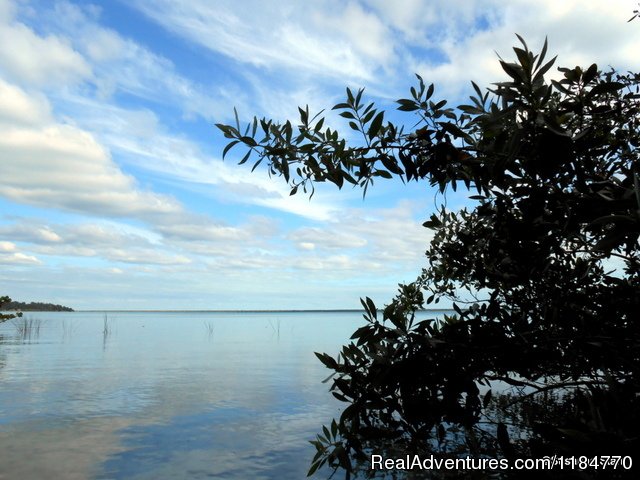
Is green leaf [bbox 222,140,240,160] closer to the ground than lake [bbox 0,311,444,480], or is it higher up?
higher up

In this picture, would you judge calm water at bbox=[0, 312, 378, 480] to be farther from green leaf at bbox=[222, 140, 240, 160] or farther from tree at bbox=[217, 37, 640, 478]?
green leaf at bbox=[222, 140, 240, 160]

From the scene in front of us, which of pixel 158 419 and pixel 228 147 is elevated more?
pixel 228 147

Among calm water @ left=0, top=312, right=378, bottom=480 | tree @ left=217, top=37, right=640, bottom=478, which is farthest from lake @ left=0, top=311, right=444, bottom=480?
tree @ left=217, top=37, right=640, bottom=478

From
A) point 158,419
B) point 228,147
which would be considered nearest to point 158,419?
point 158,419

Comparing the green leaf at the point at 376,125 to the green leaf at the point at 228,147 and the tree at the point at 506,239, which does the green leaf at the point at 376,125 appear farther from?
the green leaf at the point at 228,147

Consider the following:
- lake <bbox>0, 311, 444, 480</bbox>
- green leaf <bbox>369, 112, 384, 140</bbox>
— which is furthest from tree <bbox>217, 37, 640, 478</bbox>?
lake <bbox>0, 311, 444, 480</bbox>

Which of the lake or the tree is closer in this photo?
the tree

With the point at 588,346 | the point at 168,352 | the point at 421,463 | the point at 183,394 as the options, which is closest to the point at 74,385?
the point at 183,394

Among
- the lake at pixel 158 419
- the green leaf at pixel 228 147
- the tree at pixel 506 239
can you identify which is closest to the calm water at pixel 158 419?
the lake at pixel 158 419

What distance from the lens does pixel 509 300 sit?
16.4 ft

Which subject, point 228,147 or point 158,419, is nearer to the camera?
point 228,147

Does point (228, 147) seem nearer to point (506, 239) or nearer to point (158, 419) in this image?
point (506, 239)

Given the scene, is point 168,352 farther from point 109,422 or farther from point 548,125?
point 548,125

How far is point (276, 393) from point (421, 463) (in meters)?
13.1
